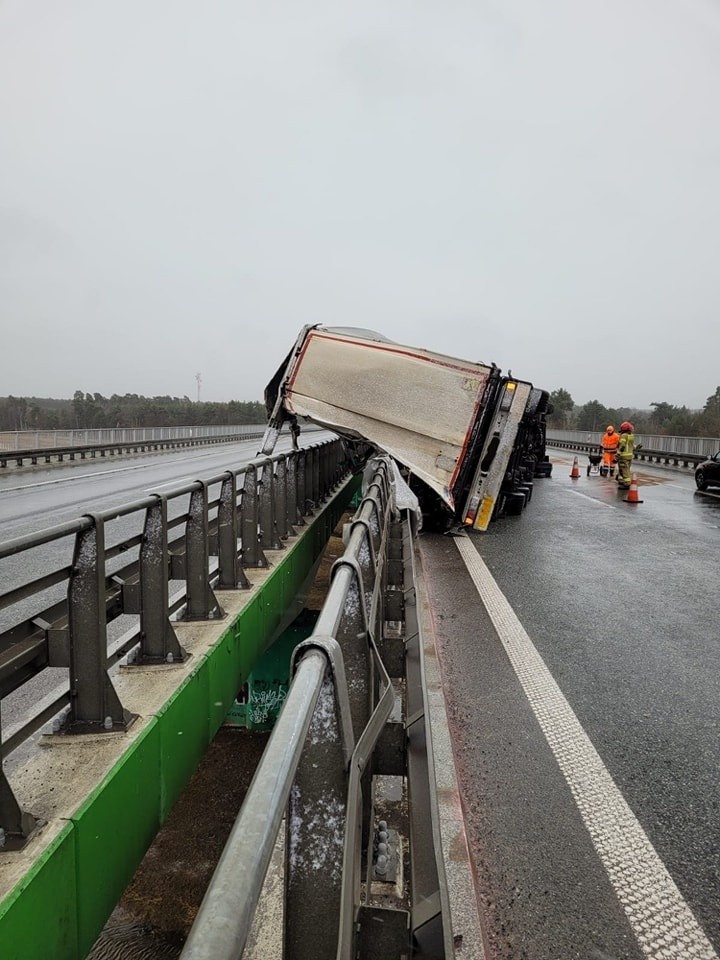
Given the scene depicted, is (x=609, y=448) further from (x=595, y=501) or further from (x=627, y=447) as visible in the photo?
(x=595, y=501)

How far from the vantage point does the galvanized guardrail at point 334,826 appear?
970mm

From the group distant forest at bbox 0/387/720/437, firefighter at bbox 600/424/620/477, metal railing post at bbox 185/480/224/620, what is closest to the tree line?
distant forest at bbox 0/387/720/437

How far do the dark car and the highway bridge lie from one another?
45.7 feet

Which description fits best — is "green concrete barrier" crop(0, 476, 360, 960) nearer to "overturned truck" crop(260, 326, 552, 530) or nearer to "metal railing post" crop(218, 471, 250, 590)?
"metal railing post" crop(218, 471, 250, 590)

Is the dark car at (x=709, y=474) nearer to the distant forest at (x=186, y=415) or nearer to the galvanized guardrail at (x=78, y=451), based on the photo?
the galvanized guardrail at (x=78, y=451)

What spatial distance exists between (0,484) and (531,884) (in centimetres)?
1950

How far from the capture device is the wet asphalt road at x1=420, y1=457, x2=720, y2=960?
2820mm

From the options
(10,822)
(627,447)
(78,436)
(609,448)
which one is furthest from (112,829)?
(78,436)

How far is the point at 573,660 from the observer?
228 inches

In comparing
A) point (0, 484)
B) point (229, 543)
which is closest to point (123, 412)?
point (0, 484)

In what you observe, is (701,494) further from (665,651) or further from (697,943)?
(697,943)

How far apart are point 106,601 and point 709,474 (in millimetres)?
20241

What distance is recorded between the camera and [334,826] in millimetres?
1527

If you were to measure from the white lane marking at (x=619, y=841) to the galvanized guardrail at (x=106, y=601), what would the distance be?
245 centimetres
